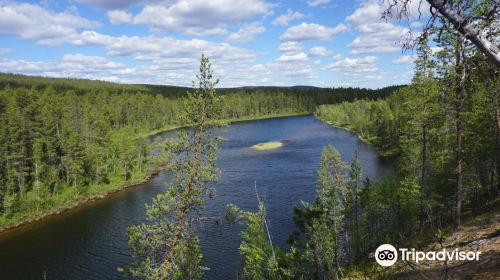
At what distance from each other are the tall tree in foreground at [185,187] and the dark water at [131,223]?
12.0m

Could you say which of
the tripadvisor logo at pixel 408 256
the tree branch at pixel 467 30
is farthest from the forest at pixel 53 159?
the tree branch at pixel 467 30

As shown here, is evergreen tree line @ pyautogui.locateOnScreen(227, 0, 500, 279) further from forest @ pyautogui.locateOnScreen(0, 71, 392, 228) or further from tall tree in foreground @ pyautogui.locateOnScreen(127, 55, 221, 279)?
forest @ pyautogui.locateOnScreen(0, 71, 392, 228)

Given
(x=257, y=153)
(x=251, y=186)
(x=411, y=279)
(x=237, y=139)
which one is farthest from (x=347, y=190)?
(x=237, y=139)

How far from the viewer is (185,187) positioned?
1958 cm

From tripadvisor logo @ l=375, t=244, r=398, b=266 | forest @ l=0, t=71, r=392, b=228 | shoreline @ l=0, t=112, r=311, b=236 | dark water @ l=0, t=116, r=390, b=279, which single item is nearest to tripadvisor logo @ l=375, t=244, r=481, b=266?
tripadvisor logo @ l=375, t=244, r=398, b=266

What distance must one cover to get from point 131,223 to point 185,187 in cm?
4035

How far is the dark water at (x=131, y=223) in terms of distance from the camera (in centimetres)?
4384

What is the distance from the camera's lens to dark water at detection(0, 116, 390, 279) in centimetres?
4384

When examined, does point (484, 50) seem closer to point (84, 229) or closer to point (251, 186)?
point (84, 229)

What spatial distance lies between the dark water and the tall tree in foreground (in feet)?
39.3

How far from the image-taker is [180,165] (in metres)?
19.6

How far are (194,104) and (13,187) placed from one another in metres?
58.7

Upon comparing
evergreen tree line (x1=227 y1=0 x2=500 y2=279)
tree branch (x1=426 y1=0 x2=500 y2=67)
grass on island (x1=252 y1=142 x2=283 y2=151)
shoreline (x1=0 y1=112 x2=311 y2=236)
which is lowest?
shoreline (x1=0 y1=112 x2=311 y2=236)

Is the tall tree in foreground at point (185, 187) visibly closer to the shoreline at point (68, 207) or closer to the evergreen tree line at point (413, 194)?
the evergreen tree line at point (413, 194)
